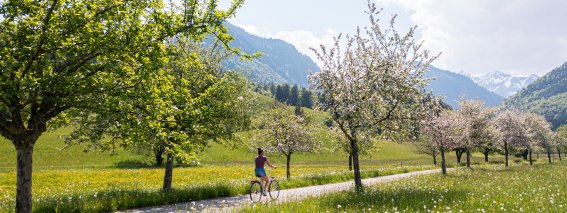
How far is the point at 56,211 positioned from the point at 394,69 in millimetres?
17054

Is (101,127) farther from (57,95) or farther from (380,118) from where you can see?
(380,118)

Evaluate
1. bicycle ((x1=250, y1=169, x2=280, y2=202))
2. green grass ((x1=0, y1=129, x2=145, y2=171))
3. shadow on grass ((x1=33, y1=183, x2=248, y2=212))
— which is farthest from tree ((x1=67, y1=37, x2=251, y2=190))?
green grass ((x1=0, y1=129, x2=145, y2=171))

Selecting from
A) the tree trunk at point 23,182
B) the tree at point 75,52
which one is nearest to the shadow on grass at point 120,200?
the tree trunk at point 23,182

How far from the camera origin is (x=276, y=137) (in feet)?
123

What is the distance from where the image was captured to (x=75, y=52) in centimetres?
1033

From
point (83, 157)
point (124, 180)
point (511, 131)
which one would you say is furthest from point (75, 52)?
point (83, 157)

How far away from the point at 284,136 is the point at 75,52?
2813 centimetres

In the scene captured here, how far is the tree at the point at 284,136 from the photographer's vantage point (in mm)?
37094

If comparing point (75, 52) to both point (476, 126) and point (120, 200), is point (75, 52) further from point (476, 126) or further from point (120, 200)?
point (476, 126)

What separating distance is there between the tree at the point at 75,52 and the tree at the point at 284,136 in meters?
25.7

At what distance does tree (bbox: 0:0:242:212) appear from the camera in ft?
31.1

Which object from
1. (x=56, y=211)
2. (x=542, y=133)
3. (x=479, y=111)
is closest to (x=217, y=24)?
(x=56, y=211)

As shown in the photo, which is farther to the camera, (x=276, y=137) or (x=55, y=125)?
(x=276, y=137)

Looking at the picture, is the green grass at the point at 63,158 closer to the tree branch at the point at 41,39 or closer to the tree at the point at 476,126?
the tree at the point at 476,126
